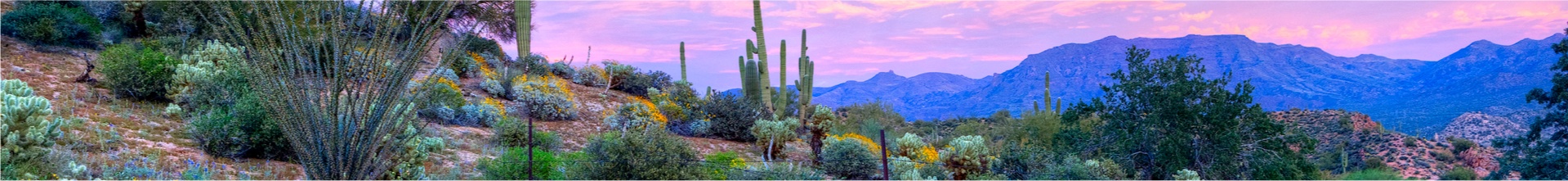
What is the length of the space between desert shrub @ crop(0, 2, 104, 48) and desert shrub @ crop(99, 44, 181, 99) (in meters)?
3.25

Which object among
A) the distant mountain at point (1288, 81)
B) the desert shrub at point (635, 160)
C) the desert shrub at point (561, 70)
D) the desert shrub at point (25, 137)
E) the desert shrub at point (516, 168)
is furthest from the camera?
the distant mountain at point (1288, 81)

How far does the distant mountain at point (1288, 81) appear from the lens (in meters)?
28.5

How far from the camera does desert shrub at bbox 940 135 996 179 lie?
31.2 feet

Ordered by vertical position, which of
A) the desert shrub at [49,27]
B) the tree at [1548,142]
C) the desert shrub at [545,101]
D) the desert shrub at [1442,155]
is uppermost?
the desert shrub at [49,27]

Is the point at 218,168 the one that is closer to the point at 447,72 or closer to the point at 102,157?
the point at 102,157

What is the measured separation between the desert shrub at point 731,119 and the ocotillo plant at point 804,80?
3180 mm

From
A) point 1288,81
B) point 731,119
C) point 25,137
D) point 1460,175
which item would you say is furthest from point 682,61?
point 1288,81

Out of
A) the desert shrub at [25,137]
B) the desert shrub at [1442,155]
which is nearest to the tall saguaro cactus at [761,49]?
the desert shrub at [25,137]

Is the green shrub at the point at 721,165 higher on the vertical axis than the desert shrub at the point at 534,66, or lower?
lower

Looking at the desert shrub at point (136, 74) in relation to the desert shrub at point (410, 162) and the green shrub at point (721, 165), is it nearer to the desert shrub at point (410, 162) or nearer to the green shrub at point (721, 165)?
the desert shrub at point (410, 162)


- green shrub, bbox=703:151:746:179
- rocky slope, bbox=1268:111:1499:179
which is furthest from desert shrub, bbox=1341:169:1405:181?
green shrub, bbox=703:151:746:179

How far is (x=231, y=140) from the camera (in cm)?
695

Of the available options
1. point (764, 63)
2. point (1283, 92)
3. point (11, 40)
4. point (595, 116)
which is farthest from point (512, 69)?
point (1283, 92)

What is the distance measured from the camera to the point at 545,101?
42.1 feet
